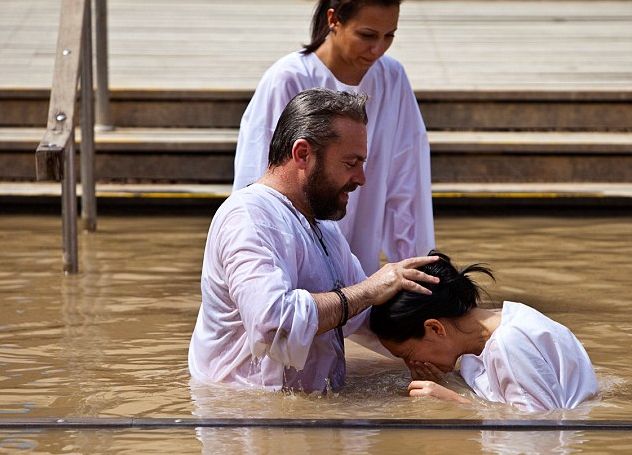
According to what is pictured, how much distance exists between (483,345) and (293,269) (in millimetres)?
660

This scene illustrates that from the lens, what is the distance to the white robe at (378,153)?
5273 mm

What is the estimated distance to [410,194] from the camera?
18.4ft

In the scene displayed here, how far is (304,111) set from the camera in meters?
4.43

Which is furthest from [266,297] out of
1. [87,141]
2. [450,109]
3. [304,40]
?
[304,40]

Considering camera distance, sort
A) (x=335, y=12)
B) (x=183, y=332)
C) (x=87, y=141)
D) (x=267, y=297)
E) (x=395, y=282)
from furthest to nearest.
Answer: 1. (x=87, y=141)
2. (x=183, y=332)
3. (x=335, y=12)
4. (x=395, y=282)
5. (x=267, y=297)

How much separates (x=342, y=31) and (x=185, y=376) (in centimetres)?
129

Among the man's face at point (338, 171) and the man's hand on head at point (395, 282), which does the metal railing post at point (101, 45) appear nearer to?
the man's face at point (338, 171)

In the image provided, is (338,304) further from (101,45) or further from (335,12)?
(101,45)

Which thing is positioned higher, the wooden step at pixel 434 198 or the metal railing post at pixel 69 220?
the metal railing post at pixel 69 220

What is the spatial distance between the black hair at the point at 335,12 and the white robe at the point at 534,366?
3.92ft

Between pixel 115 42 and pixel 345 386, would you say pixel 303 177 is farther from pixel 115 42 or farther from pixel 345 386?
pixel 115 42

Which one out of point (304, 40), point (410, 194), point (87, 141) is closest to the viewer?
point (410, 194)

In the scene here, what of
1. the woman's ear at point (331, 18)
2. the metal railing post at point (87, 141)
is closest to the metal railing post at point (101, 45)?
the metal railing post at point (87, 141)

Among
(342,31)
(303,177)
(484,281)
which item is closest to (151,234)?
(484,281)
